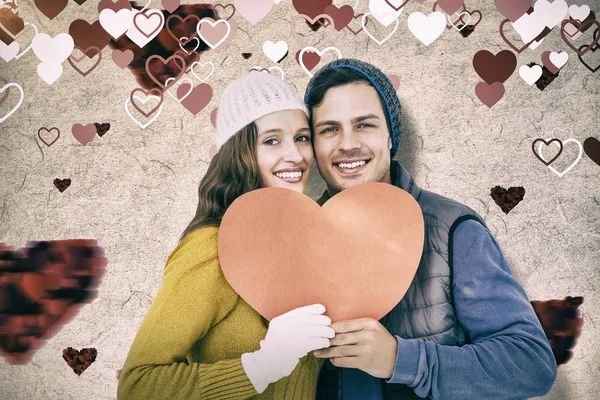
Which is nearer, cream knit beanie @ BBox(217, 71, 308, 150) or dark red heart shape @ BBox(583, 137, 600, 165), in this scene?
cream knit beanie @ BBox(217, 71, 308, 150)

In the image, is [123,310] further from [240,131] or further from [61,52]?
[61,52]

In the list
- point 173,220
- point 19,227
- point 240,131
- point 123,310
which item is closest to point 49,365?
point 123,310

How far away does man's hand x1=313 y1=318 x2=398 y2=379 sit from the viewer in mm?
958

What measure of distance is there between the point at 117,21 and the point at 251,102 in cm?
64

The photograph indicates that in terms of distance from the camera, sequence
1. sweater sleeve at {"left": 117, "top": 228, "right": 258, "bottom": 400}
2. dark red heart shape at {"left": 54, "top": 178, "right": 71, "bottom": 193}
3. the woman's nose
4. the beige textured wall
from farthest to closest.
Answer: dark red heart shape at {"left": 54, "top": 178, "right": 71, "bottom": 193} < the beige textured wall < the woman's nose < sweater sleeve at {"left": 117, "top": 228, "right": 258, "bottom": 400}

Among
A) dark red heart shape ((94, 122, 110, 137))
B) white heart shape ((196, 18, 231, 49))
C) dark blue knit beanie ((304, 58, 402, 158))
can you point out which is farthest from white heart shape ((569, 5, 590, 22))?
dark red heart shape ((94, 122, 110, 137))

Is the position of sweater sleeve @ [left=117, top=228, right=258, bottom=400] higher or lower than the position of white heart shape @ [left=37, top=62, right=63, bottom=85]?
lower

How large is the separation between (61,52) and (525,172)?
1.62 metres

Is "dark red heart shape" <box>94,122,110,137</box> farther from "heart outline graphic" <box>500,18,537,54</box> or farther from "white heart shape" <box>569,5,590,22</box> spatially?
"white heart shape" <box>569,5,590,22</box>

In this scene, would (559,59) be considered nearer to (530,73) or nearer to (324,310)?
(530,73)

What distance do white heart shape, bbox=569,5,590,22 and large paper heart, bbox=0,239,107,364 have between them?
173cm

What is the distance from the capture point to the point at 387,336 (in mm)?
977

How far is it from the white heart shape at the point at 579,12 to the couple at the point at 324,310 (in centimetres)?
67

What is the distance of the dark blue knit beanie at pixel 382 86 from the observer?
119 cm
